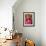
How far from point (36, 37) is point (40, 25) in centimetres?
55

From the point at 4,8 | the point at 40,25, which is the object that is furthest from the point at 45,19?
the point at 4,8

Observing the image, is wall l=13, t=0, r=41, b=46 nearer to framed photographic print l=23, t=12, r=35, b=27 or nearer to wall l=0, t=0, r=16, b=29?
framed photographic print l=23, t=12, r=35, b=27

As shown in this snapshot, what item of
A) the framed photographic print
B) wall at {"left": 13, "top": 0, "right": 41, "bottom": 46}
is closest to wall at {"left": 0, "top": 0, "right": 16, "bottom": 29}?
wall at {"left": 13, "top": 0, "right": 41, "bottom": 46}

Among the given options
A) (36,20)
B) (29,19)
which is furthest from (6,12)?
(36,20)

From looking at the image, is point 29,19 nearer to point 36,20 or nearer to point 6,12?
point 36,20

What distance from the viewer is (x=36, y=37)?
5.33 m

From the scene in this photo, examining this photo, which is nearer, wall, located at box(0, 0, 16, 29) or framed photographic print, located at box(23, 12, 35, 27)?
wall, located at box(0, 0, 16, 29)

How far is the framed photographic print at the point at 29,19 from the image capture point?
5.28 metres

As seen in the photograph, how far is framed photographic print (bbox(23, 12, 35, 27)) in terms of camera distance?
5.28m

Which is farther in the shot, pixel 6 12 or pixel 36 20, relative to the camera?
pixel 36 20

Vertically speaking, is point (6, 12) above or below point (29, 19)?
above

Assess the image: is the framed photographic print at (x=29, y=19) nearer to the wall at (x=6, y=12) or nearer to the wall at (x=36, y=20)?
the wall at (x=36, y=20)

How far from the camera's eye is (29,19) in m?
5.29

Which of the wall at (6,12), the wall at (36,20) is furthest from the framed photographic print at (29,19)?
the wall at (6,12)
